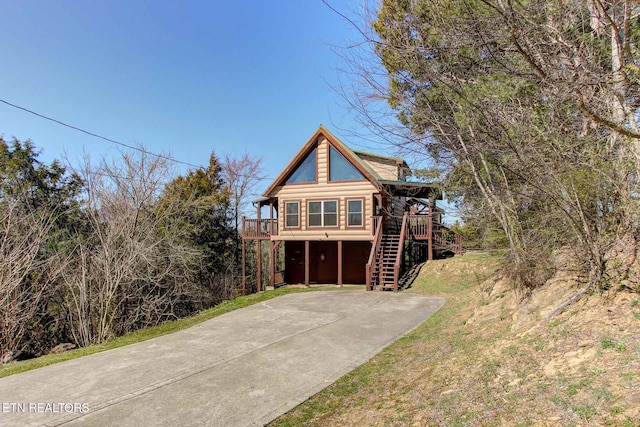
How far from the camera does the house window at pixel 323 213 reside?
1586cm

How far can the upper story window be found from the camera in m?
16.1

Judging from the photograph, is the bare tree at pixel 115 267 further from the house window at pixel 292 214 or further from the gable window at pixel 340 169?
the gable window at pixel 340 169

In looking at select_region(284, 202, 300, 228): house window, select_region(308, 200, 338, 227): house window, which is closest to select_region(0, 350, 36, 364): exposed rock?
select_region(284, 202, 300, 228): house window

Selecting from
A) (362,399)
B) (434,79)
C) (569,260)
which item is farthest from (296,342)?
(434,79)

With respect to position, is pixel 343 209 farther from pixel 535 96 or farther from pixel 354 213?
pixel 535 96

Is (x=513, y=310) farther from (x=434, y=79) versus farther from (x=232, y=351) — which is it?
(x=232, y=351)

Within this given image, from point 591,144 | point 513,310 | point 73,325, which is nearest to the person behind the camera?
point 591,144

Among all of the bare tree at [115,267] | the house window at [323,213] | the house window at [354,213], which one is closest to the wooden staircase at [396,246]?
the house window at [354,213]

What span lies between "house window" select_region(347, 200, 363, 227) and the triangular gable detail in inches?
47.9

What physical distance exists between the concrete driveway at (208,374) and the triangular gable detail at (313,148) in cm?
764

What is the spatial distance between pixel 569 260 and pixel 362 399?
3269 mm

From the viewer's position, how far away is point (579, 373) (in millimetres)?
2852

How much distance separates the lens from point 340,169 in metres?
15.8

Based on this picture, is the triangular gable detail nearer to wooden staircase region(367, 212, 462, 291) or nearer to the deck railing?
the deck railing
